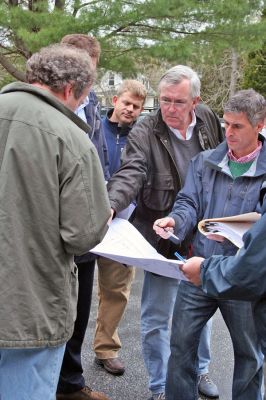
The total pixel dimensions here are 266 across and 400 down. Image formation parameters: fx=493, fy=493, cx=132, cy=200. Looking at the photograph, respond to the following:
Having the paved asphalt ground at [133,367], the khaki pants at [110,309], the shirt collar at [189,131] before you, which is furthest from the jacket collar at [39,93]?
the paved asphalt ground at [133,367]

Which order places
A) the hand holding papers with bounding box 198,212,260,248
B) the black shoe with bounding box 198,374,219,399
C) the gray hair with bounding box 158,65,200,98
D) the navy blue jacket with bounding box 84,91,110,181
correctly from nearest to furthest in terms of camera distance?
the hand holding papers with bounding box 198,212,260,248
the gray hair with bounding box 158,65,200,98
the navy blue jacket with bounding box 84,91,110,181
the black shoe with bounding box 198,374,219,399

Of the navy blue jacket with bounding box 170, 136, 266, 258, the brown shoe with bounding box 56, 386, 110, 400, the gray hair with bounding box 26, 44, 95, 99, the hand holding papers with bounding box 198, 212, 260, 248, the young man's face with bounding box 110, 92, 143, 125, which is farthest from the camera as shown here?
the young man's face with bounding box 110, 92, 143, 125

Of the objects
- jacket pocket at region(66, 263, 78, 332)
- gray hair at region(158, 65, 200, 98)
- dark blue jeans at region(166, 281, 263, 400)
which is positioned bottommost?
dark blue jeans at region(166, 281, 263, 400)

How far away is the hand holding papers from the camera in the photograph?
2035 mm

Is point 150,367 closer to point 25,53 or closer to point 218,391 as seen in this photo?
point 218,391

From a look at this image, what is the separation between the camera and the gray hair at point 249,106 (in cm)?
228

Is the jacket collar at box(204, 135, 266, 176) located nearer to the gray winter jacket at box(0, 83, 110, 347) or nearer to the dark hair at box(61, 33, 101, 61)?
the gray winter jacket at box(0, 83, 110, 347)

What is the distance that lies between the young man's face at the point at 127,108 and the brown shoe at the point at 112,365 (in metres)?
1.62

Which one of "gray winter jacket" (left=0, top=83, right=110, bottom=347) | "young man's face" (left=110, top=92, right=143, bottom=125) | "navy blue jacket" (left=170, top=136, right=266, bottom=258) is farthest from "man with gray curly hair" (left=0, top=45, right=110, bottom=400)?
"young man's face" (left=110, top=92, right=143, bottom=125)

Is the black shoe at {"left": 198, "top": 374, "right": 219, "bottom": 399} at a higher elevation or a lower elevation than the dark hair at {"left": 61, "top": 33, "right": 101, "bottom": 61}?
lower

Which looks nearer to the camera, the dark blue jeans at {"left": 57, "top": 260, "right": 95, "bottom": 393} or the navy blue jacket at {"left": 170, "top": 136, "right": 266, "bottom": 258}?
the navy blue jacket at {"left": 170, "top": 136, "right": 266, "bottom": 258}

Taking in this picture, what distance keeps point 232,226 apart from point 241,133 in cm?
49

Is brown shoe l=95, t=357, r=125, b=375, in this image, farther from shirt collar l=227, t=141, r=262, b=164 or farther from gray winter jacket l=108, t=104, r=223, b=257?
shirt collar l=227, t=141, r=262, b=164

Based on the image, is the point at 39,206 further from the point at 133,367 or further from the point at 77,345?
the point at 133,367
